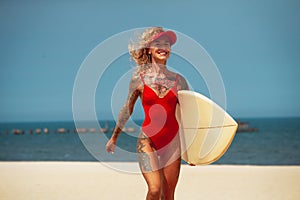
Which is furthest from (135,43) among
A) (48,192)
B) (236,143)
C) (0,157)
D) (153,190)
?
(236,143)

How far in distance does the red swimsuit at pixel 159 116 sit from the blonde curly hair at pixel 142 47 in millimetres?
323

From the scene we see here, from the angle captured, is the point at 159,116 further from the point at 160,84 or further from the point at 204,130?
the point at 204,130

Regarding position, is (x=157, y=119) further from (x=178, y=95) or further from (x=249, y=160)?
(x=249, y=160)

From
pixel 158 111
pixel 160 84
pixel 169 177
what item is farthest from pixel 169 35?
pixel 169 177

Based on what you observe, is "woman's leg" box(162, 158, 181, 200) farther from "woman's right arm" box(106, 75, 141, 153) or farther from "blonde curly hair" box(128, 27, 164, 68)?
"blonde curly hair" box(128, 27, 164, 68)

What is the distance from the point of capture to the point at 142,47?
4520 millimetres

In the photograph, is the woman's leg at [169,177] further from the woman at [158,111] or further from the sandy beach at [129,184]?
the sandy beach at [129,184]

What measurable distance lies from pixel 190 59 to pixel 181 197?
152 inches

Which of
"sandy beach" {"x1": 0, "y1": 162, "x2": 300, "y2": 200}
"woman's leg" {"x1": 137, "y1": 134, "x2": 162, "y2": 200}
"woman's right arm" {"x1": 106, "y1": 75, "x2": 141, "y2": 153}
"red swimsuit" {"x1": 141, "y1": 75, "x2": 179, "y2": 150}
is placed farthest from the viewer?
"sandy beach" {"x1": 0, "y1": 162, "x2": 300, "y2": 200}

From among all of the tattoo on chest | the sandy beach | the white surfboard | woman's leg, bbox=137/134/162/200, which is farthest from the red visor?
the sandy beach

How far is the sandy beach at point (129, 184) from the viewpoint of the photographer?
8242 mm

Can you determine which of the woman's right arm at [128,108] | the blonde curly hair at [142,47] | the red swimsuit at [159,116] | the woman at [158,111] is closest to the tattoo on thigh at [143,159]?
the woman at [158,111]

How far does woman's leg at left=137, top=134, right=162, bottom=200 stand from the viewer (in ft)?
Answer: 13.9

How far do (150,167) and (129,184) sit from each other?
→ 564 centimetres
